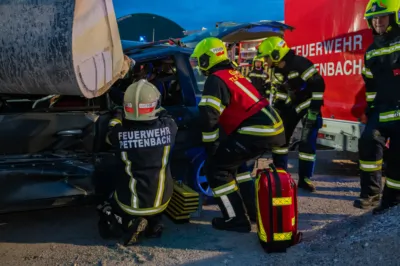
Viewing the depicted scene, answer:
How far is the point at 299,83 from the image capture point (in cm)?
529

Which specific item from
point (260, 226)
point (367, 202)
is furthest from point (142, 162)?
point (367, 202)

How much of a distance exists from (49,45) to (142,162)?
4.21 feet

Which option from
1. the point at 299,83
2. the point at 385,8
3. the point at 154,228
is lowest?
the point at 154,228

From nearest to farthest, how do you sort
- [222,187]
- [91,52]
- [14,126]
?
[91,52], [14,126], [222,187]

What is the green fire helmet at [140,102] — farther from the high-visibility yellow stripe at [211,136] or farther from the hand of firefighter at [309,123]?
the hand of firefighter at [309,123]

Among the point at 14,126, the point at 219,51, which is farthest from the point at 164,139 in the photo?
the point at 14,126

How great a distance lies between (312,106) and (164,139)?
2249 mm

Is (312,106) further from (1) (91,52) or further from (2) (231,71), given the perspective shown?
(1) (91,52)

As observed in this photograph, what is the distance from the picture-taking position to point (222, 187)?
3912 millimetres

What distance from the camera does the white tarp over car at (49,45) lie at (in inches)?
108

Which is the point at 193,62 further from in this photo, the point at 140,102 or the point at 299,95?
the point at 299,95

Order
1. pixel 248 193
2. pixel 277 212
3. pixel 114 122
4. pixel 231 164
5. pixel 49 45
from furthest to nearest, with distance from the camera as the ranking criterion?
pixel 248 193, pixel 231 164, pixel 114 122, pixel 277 212, pixel 49 45

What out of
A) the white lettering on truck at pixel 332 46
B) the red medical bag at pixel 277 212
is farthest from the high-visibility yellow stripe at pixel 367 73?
the red medical bag at pixel 277 212

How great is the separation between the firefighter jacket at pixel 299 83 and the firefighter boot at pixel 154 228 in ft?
7.99
